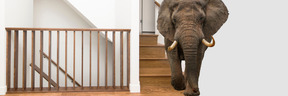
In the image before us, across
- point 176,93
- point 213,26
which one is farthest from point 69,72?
point 213,26

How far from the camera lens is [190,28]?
2.80m

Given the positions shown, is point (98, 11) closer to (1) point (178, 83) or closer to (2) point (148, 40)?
(2) point (148, 40)

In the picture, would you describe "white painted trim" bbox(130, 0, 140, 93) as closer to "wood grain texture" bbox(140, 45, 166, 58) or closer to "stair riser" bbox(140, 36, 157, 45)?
"wood grain texture" bbox(140, 45, 166, 58)

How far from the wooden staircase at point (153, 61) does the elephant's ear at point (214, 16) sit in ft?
4.86

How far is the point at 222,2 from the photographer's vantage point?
10.9ft

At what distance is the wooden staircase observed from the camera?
4.52 meters

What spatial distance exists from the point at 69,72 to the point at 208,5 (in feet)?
10.0

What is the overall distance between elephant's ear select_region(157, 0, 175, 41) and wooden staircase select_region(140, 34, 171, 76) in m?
1.29

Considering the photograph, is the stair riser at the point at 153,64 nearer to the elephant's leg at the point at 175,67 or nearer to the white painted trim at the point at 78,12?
the elephant's leg at the point at 175,67

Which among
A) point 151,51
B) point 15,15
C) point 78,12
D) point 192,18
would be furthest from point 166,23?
point 15,15

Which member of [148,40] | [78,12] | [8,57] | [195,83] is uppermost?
[78,12]

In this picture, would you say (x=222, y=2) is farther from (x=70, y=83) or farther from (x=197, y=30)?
(x=70, y=83)

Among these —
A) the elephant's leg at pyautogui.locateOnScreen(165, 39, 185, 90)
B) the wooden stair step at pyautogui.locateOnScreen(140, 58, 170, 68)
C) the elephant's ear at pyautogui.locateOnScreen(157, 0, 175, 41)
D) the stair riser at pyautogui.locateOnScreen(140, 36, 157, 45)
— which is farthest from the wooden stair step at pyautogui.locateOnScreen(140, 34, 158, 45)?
the elephant's ear at pyautogui.locateOnScreen(157, 0, 175, 41)

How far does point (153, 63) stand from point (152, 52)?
26 centimetres
